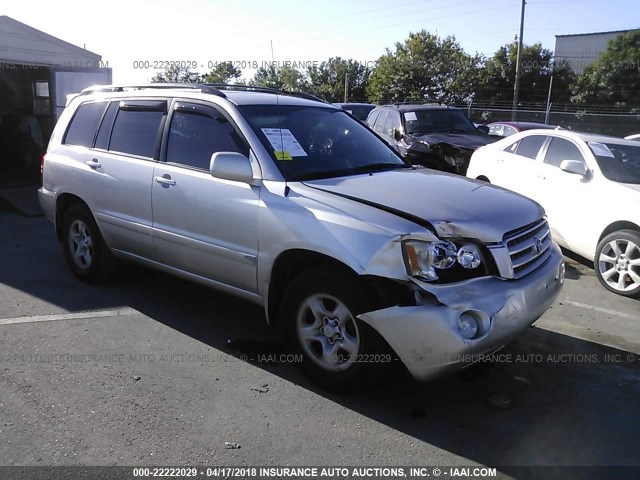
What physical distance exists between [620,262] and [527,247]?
257cm

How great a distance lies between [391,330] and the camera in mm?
3104

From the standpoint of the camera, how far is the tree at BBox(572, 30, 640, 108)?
3262 cm

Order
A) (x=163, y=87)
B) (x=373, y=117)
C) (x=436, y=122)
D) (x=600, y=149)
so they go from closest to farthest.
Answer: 1. (x=163, y=87)
2. (x=600, y=149)
3. (x=436, y=122)
4. (x=373, y=117)

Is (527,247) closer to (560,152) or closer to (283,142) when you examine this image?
(283,142)

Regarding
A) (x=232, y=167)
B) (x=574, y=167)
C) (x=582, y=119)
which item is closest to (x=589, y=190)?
(x=574, y=167)

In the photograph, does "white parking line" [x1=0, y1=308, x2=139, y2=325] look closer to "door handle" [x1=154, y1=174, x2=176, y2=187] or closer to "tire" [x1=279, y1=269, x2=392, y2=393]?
"door handle" [x1=154, y1=174, x2=176, y2=187]

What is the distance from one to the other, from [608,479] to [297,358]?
1889mm

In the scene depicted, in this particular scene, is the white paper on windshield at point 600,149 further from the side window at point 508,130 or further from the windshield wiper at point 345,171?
the side window at point 508,130

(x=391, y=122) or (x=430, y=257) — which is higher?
(x=391, y=122)

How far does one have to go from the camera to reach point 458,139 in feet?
33.5

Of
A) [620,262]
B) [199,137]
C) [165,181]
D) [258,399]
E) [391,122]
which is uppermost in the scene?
[391,122]

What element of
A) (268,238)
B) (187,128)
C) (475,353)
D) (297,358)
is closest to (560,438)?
(475,353)

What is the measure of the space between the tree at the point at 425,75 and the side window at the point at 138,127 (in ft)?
113

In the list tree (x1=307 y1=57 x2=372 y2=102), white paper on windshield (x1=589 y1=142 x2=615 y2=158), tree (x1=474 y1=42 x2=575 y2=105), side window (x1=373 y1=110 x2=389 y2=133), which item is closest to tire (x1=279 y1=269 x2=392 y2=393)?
white paper on windshield (x1=589 y1=142 x2=615 y2=158)
